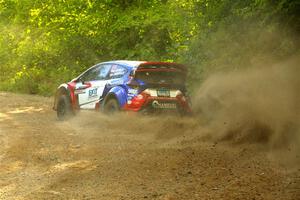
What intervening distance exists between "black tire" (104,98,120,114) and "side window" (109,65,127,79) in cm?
60

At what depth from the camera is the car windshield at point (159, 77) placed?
11.7 metres

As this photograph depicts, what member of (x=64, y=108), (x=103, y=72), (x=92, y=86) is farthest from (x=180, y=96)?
(x=64, y=108)

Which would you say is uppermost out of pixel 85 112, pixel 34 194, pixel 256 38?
pixel 256 38

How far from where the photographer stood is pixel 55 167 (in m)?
8.02

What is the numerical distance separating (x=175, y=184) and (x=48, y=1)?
18232 mm

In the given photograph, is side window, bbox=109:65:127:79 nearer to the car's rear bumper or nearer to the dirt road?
the car's rear bumper

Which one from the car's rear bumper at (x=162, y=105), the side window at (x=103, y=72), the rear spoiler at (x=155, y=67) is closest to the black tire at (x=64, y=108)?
the side window at (x=103, y=72)

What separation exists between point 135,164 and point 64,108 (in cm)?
643

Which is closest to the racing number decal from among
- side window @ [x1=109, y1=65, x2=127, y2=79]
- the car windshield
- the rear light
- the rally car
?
the rally car

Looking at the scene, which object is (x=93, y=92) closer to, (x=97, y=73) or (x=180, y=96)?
(x=97, y=73)

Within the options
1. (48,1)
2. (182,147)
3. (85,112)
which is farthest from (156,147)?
(48,1)

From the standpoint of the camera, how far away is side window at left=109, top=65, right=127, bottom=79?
12.0 meters

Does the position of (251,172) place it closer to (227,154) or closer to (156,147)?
(227,154)

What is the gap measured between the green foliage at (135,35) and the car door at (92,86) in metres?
2.41
